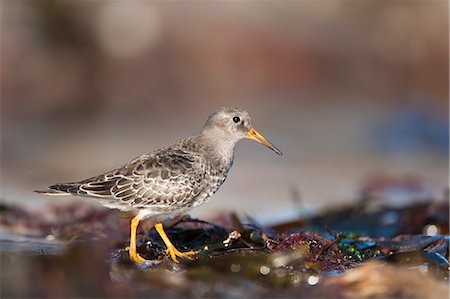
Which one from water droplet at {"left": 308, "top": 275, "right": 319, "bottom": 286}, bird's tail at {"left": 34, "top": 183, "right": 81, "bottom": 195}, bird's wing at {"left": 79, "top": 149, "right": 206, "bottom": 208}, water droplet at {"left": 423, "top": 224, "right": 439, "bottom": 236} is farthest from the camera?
water droplet at {"left": 423, "top": 224, "right": 439, "bottom": 236}

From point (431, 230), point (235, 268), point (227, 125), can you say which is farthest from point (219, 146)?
point (431, 230)

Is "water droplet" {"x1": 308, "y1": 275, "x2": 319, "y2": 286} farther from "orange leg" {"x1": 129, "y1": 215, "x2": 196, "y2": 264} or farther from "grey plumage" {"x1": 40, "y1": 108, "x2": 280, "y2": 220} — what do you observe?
"grey plumage" {"x1": 40, "y1": 108, "x2": 280, "y2": 220}

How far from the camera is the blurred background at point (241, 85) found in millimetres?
11023

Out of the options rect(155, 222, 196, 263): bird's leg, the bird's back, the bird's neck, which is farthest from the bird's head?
rect(155, 222, 196, 263): bird's leg

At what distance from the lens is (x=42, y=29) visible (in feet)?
49.5

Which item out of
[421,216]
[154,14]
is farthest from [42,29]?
[421,216]

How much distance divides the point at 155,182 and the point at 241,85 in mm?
11504

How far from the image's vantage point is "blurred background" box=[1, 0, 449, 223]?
1102cm

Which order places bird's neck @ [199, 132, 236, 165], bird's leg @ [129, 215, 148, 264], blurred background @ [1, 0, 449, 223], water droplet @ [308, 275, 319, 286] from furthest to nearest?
blurred background @ [1, 0, 449, 223] → bird's neck @ [199, 132, 236, 165] → bird's leg @ [129, 215, 148, 264] → water droplet @ [308, 275, 319, 286]

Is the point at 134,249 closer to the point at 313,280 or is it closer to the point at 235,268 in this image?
the point at 235,268

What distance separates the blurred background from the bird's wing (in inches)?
156

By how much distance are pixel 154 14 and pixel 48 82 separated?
276cm

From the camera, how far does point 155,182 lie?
524 cm

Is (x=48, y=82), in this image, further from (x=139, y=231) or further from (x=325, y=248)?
(x=325, y=248)
